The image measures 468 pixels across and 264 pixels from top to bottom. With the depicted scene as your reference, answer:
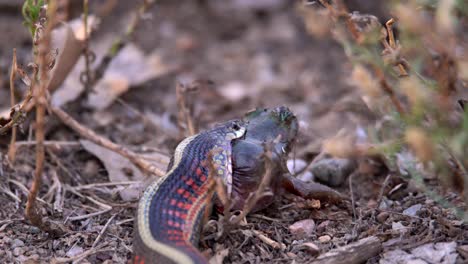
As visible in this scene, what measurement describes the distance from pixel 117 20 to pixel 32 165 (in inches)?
168

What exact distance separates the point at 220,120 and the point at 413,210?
299 cm

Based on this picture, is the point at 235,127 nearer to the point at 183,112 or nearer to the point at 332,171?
the point at 332,171

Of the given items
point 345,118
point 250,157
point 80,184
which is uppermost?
point 250,157

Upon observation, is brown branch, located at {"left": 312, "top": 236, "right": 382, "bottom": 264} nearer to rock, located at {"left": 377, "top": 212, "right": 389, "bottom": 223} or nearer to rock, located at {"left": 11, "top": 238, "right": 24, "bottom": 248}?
rock, located at {"left": 377, "top": 212, "right": 389, "bottom": 223}

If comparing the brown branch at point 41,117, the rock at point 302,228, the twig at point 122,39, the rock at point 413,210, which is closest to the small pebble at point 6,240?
the brown branch at point 41,117

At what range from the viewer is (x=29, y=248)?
382cm

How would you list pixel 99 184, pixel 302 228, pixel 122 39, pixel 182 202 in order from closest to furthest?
pixel 182 202 < pixel 302 228 < pixel 99 184 < pixel 122 39

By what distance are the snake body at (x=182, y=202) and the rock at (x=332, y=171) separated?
868 millimetres

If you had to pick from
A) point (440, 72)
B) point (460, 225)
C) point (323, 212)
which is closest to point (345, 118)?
point (323, 212)

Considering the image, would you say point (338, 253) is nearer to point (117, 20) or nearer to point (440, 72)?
point (440, 72)

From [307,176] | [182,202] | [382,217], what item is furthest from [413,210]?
[182,202]

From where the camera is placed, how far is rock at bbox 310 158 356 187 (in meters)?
4.73

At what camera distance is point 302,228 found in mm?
3975

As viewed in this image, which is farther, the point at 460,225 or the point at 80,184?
the point at 80,184
